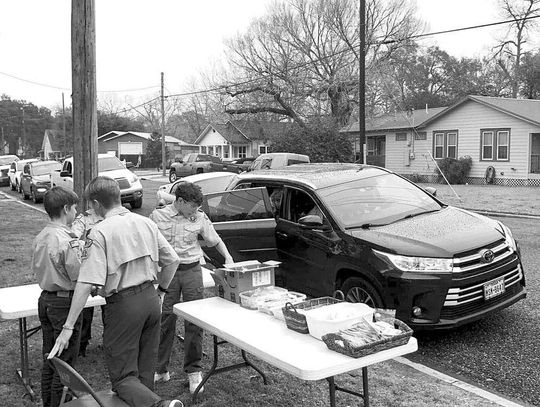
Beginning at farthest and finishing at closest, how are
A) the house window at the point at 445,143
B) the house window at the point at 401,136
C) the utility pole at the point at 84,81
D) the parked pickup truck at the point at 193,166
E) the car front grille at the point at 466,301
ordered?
1. the parked pickup truck at the point at 193,166
2. the house window at the point at 401,136
3. the house window at the point at 445,143
4. the utility pole at the point at 84,81
5. the car front grille at the point at 466,301

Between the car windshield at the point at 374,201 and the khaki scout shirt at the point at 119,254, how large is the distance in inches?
117

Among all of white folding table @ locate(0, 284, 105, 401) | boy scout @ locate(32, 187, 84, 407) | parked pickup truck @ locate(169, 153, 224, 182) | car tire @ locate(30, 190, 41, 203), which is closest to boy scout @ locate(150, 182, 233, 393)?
white folding table @ locate(0, 284, 105, 401)

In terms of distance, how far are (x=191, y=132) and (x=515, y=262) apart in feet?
300

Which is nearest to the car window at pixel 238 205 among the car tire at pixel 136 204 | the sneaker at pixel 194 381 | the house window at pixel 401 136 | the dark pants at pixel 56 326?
the sneaker at pixel 194 381

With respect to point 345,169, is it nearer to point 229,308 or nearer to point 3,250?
point 229,308

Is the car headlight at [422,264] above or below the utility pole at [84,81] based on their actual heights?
below

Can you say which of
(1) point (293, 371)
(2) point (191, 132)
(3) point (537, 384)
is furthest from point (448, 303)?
(2) point (191, 132)

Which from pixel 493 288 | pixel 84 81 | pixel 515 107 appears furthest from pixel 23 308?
pixel 515 107

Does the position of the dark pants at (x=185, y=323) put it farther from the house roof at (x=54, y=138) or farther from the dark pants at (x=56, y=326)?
the house roof at (x=54, y=138)

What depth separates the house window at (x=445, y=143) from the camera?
30375mm

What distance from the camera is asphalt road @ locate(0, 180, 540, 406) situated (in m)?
4.60

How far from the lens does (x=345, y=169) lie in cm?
723

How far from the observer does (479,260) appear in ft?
17.7

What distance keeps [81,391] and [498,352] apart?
399 centimetres
